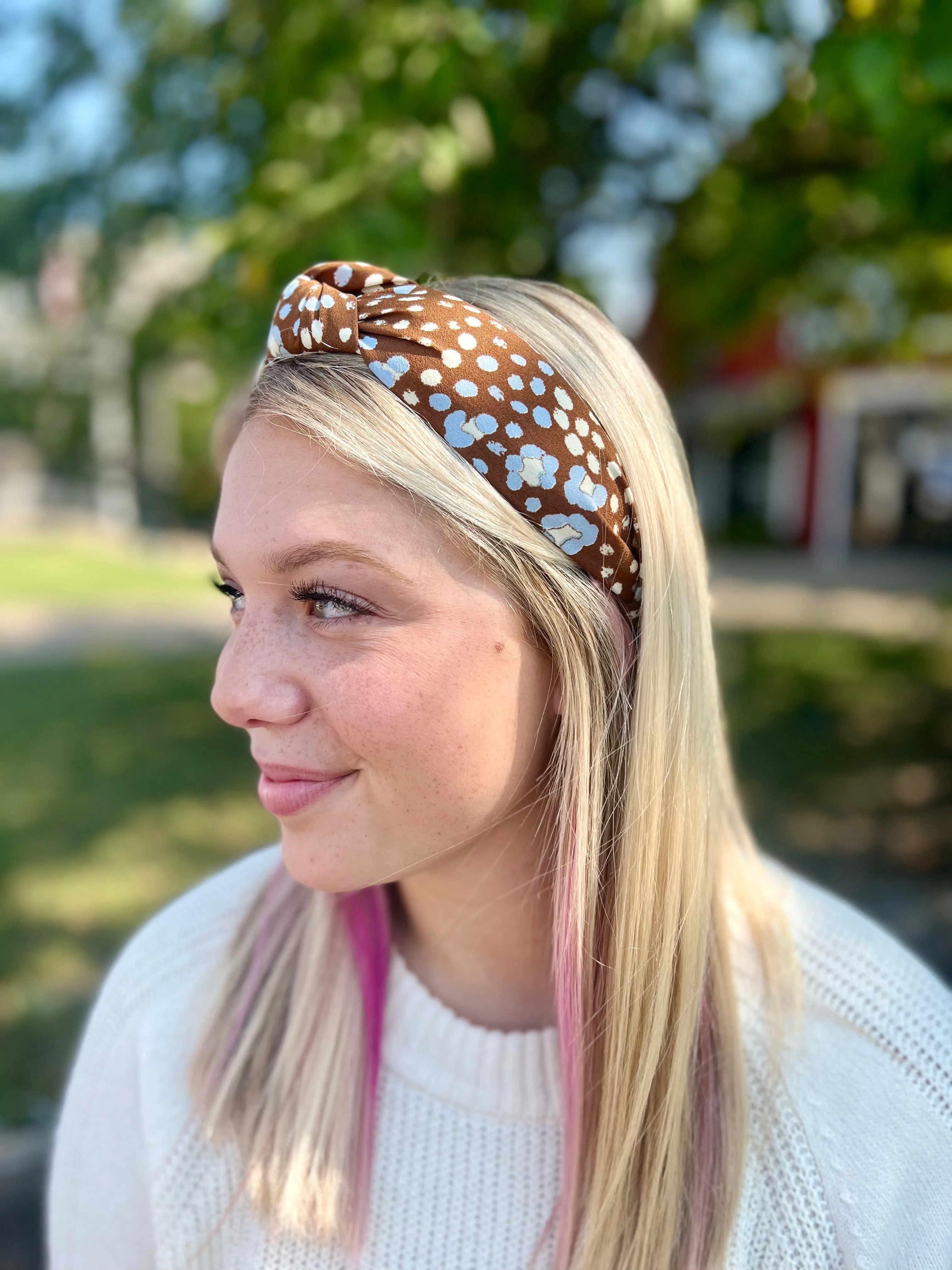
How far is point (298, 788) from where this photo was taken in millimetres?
1384

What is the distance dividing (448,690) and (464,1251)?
0.76 meters

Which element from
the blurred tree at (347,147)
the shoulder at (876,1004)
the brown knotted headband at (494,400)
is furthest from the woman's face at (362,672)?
the blurred tree at (347,147)

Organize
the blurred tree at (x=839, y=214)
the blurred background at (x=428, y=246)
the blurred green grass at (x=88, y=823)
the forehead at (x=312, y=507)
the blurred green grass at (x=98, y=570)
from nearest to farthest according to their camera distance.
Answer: the forehead at (x=312, y=507), the blurred tree at (x=839, y=214), the blurred background at (x=428, y=246), the blurred green grass at (x=88, y=823), the blurred green grass at (x=98, y=570)

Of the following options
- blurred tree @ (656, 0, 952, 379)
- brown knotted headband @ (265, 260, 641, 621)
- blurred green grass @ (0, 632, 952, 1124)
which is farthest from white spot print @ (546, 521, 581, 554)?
blurred green grass @ (0, 632, 952, 1124)

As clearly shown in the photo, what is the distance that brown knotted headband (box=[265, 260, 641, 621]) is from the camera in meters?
1.34

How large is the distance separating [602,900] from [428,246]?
2.60 metres

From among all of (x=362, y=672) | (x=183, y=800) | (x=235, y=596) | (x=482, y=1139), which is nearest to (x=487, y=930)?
(x=482, y=1139)

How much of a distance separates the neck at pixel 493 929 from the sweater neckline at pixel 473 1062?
0.10 feet

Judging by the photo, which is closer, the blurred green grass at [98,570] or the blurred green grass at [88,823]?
the blurred green grass at [88,823]

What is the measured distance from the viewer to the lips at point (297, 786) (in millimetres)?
1370

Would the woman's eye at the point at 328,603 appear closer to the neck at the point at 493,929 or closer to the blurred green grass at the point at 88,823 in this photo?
the neck at the point at 493,929

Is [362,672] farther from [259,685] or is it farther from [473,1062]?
[473,1062]

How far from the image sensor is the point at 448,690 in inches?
52.7

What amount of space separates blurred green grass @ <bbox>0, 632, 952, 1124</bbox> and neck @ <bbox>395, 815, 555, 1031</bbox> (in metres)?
2.28
